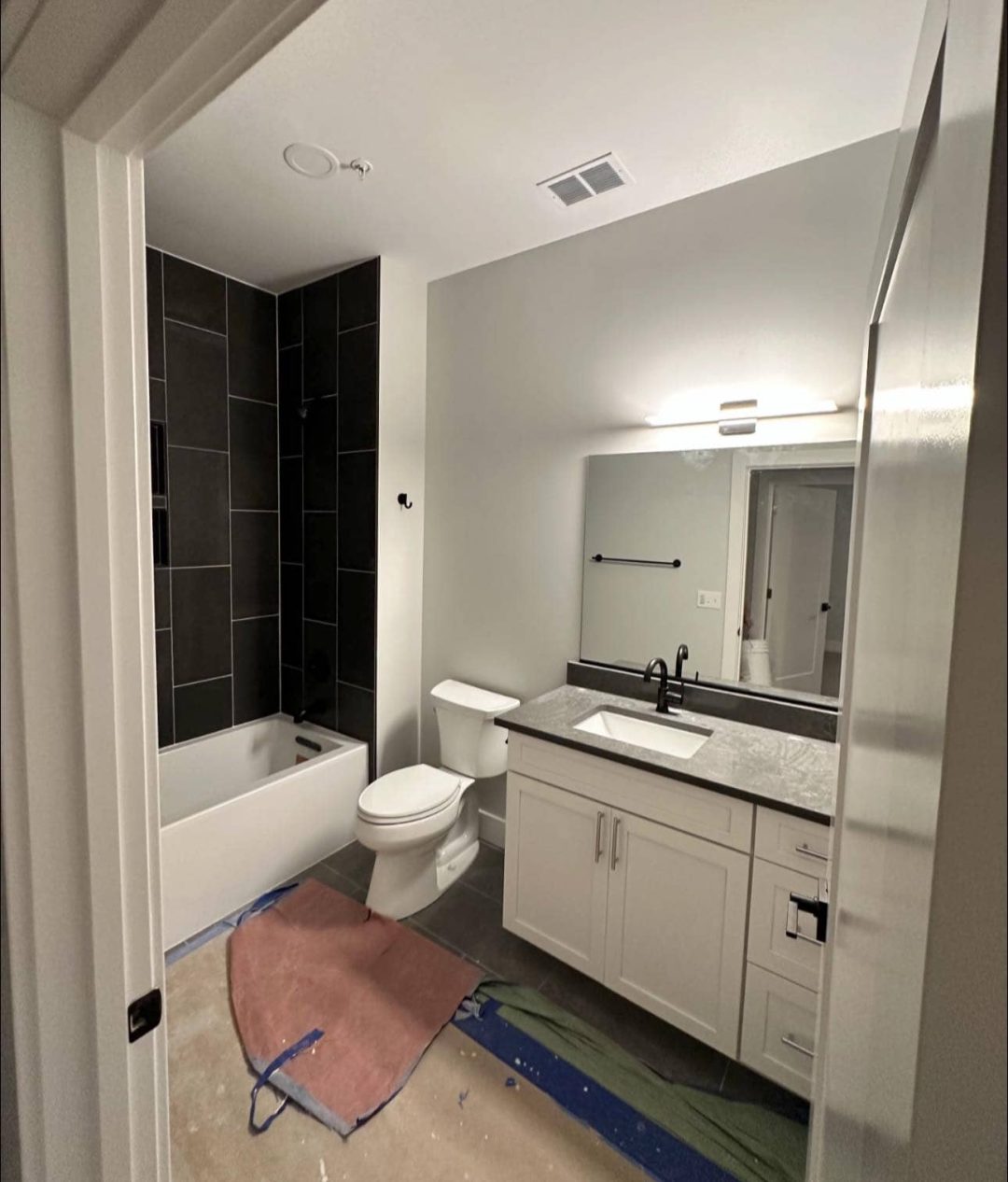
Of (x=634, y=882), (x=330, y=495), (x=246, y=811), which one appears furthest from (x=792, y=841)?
(x=330, y=495)

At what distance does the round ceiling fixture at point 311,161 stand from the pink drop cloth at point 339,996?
2691mm

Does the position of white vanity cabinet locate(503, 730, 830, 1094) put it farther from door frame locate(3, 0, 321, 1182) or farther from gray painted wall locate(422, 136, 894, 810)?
door frame locate(3, 0, 321, 1182)

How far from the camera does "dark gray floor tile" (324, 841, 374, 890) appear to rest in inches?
93.6

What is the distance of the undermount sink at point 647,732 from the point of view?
1.88 m

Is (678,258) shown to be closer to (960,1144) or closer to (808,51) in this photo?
(808,51)

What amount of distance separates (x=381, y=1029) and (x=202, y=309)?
299cm

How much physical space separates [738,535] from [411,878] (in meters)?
1.84

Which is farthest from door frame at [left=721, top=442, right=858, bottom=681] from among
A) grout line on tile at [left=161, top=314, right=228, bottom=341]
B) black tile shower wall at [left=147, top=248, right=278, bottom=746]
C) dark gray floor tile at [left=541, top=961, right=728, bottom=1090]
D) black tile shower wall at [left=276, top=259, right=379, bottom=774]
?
grout line on tile at [left=161, top=314, right=228, bottom=341]

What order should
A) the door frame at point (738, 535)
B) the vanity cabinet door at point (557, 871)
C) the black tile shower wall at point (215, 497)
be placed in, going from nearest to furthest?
the vanity cabinet door at point (557, 871) < the door frame at point (738, 535) < the black tile shower wall at point (215, 497)

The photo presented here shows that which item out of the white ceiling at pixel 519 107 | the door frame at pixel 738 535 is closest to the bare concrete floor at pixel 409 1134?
the door frame at pixel 738 535

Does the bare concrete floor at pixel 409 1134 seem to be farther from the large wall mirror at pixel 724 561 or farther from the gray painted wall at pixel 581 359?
the large wall mirror at pixel 724 561

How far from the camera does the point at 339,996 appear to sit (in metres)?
1.76

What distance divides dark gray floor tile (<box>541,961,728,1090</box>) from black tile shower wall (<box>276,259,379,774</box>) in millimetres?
1353

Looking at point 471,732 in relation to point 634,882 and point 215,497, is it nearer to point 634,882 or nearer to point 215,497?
point 634,882
